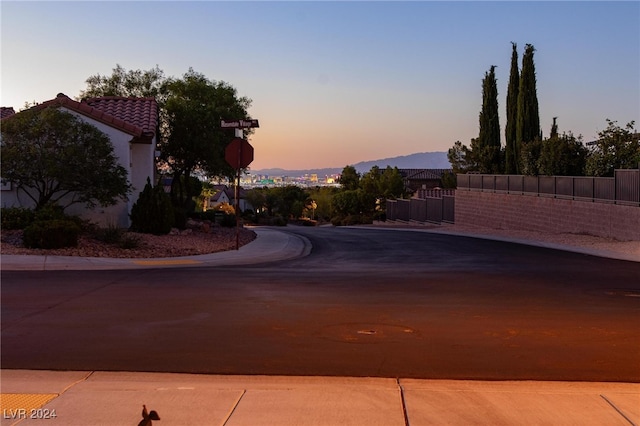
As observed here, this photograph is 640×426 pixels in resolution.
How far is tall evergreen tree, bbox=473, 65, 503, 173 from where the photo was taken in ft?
161

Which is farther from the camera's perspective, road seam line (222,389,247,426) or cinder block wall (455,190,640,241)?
cinder block wall (455,190,640,241)

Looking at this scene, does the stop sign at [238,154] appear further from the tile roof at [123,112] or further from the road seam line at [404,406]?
the road seam line at [404,406]

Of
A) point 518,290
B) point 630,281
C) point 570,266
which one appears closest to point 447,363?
point 518,290

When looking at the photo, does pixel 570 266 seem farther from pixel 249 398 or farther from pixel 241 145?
pixel 249 398

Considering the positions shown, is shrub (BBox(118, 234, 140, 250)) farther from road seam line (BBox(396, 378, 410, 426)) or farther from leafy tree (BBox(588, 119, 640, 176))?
leafy tree (BBox(588, 119, 640, 176))

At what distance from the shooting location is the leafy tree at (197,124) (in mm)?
31562

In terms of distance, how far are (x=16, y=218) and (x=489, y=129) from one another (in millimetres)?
36401

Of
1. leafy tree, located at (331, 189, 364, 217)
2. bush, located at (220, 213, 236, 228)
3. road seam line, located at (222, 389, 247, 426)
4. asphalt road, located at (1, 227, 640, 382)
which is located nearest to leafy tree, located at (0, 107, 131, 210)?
asphalt road, located at (1, 227, 640, 382)

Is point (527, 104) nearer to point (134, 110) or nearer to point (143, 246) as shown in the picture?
point (134, 110)

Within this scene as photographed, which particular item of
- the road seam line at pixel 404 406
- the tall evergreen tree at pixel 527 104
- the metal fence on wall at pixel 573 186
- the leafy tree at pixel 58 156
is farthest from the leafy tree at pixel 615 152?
the road seam line at pixel 404 406

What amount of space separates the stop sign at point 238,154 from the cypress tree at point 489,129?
29369mm

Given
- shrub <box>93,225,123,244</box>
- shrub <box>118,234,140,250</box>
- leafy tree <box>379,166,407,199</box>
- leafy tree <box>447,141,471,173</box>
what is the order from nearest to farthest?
shrub <box>118,234,140,250</box>
shrub <box>93,225,123,244</box>
leafy tree <box>447,141,471,173</box>
leafy tree <box>379,166,407,199</box>

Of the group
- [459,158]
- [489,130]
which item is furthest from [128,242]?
[459,158]

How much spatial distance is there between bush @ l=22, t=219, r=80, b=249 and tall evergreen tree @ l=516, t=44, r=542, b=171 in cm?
2998
